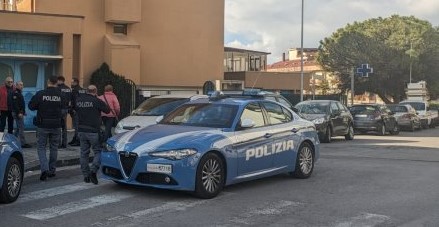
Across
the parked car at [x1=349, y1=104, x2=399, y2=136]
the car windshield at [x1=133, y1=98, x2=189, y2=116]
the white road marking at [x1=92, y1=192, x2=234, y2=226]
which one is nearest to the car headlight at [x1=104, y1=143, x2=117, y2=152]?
the white road marking at [x1=92, y1=192, x2=234, y2=226]

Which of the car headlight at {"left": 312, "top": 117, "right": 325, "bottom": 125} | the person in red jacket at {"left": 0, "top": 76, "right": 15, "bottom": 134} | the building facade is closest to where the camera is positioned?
the person in red jacket at {"left": 0, "top": 76, "right": 15, "bottom": 134}

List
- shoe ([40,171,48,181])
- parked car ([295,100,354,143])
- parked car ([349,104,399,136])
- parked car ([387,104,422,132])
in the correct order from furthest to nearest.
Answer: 1. parked car ([387,104,422,132])
2. parked car ([349,104,399,136])
3. parked car ([295,100,354,143])
4. shoe ([40,171,48,181])

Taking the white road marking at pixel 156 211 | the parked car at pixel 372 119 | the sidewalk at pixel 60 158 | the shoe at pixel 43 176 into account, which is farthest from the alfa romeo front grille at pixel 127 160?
the parked car at pixel 372 119

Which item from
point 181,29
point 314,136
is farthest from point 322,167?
point 181,29

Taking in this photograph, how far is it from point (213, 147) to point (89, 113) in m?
2.43

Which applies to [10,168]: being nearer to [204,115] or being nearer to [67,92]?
[204,115]

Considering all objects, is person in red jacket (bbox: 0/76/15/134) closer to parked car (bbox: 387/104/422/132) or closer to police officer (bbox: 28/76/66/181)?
police officer (bbox: 28/76/66/181)

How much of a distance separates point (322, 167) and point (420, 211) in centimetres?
421

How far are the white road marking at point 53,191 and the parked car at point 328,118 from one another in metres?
10.8

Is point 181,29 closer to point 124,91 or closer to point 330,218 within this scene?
point 124,91

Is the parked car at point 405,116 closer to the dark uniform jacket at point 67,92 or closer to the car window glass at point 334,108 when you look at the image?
the car window glass at point 334,108

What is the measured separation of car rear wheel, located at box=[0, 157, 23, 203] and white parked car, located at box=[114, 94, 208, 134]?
505 centimetres

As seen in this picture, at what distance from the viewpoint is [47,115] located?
32.0 feet

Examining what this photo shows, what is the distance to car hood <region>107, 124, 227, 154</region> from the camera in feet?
26.9
